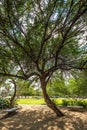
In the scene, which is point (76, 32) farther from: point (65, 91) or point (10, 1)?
point (65, 91)

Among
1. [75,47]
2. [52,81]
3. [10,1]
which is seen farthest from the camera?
[52,81]

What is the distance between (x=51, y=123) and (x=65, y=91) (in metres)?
10.4

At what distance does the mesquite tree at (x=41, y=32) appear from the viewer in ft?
27.9

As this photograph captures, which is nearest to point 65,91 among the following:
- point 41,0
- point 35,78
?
point 35,78

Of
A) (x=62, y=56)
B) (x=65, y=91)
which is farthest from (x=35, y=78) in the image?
(x=65, y=91)

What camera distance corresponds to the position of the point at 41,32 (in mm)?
10031

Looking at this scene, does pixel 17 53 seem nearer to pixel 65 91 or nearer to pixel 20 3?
pixel 20 3

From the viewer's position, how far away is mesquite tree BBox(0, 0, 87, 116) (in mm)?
8500

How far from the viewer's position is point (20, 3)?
26.9 ft

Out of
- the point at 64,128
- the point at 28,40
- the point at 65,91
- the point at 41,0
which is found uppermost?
the point at 41,0

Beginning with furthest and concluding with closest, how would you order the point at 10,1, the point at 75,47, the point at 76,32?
the point at 75,47 → the point at 76,32 → the point at 10,1

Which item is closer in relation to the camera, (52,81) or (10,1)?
(10,1)

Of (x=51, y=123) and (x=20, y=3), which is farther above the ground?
(x=20, y=3)

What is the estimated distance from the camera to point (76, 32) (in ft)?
32.4
